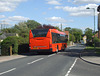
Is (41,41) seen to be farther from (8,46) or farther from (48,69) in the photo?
(48,69)

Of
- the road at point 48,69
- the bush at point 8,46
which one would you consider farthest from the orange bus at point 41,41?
the road at point 48,69

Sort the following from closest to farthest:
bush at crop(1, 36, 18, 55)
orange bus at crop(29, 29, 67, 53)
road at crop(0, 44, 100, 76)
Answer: road at crop(0, 44, 100, 76) → orange bus at crop(29, 29, 67, 53) → bush at crop(1, 36, 18, 55)

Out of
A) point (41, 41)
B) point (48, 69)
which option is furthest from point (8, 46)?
point (48, 69)

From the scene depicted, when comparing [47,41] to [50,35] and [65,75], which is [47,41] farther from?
[65,75]

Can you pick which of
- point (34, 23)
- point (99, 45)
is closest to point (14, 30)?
point (34, 23)

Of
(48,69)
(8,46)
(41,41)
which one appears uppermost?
(41,41)

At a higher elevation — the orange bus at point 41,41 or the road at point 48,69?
the orange bus at point 41,41

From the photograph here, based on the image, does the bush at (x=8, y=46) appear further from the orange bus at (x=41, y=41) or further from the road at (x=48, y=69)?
the road at (x=48, y=69)

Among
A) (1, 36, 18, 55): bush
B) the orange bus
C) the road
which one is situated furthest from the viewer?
(1, 36, 18, 55): bush

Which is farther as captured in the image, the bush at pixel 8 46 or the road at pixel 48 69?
the bush at pixel 8 46

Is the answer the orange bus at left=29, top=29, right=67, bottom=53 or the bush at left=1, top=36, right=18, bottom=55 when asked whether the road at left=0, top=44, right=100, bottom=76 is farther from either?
the bush at left=1, top=36, right=18, bottom=55

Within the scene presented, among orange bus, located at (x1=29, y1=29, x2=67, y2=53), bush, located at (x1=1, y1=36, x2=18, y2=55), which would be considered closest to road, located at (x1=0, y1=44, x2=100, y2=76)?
orange bus, located at (x1=29, y1=29, x2=67, y2=53)

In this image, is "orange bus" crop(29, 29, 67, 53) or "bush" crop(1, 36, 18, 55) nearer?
"orange bus" crop(29, 29, 67, 53)

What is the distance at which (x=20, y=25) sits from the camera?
9250cm
